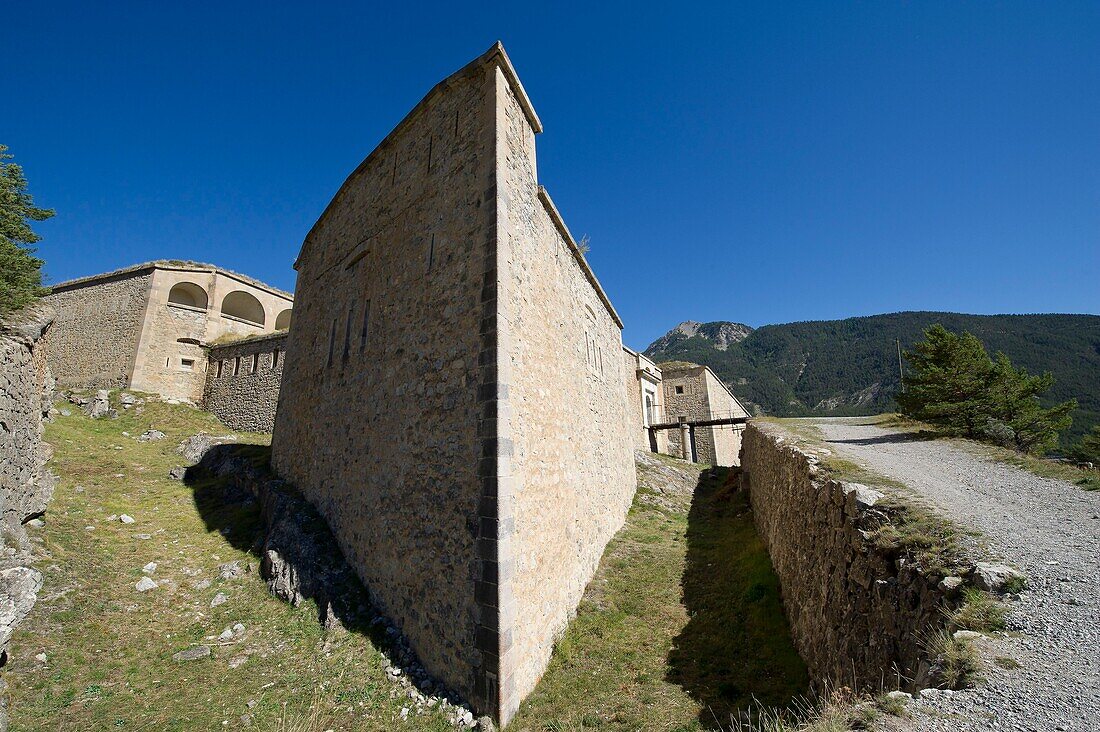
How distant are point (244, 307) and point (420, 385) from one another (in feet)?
93.2

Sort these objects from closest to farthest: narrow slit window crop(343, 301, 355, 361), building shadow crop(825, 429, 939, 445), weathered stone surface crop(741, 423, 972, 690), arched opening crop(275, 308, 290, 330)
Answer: weathered stone surface crop(741, 423, 972, 690), narrow slit window crop(343, 301, 355, 361), building shadow crop(825, 429, 939, 445), arched opening crop(275, 308, 290, 330)

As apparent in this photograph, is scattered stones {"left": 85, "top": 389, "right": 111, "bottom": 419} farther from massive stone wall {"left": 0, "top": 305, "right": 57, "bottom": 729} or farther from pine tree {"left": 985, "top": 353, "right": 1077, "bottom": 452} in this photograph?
pine tree {"left": 985, "top": 353, "right": 1077, "bottom": 452}

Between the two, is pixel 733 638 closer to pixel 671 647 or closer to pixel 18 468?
pixel 671 647

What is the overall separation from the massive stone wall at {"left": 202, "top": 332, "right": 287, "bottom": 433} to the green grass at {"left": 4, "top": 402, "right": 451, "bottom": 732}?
1053 cm

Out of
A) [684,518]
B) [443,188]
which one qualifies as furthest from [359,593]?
[684,518]

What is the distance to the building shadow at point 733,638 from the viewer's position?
5.65m

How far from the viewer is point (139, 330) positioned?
2259 cm

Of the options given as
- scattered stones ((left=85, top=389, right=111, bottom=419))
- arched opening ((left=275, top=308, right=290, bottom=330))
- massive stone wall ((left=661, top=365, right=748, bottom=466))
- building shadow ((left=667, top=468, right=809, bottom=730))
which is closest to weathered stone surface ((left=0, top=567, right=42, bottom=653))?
building shadow ((left=667, top=468, right=809, bottom=730))

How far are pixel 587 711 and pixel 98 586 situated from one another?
8904 millimetres

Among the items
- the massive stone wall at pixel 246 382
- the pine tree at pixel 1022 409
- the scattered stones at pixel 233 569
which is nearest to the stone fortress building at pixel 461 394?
the scattered stones at pixel 233 569

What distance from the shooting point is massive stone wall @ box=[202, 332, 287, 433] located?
70.2 feet

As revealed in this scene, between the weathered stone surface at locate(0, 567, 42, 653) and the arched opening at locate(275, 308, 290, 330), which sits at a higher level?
the arched opening at locate(275, 308, 290, 330)

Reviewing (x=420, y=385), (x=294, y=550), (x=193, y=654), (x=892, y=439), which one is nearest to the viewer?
(x=193, y=654)

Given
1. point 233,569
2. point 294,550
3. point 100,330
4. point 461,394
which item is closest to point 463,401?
point 461,394
